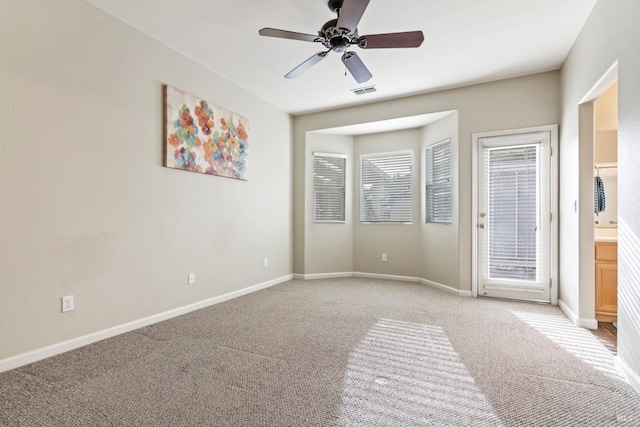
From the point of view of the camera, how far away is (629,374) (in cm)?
205

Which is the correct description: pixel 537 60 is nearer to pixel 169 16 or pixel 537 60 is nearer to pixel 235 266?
pixel 169 16

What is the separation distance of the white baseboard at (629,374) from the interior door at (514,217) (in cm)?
194

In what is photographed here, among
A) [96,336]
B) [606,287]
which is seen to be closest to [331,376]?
[96,336]

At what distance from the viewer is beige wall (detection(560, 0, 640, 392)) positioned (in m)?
2.01

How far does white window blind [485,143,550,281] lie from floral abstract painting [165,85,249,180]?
3321mm

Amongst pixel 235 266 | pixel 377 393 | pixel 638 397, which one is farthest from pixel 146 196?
pixel 638 397

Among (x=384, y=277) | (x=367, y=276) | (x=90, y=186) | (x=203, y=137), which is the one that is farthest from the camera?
(x=367, y=276)

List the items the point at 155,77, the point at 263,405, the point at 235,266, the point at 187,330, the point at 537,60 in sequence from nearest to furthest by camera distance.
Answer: the point at 263,405
the point at 187,330
the point at 155,77
the point at 537,60
the point at 235,266

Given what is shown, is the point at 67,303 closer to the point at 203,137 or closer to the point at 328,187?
the point at 203,137

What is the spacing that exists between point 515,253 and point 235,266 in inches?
144

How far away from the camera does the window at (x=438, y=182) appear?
15.5 feet

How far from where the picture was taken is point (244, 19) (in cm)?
292

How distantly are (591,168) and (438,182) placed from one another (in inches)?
79.3

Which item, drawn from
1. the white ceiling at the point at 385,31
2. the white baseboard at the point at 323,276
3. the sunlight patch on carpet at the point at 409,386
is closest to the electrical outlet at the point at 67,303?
the sunlight patch on carpet at the point at 409,386
